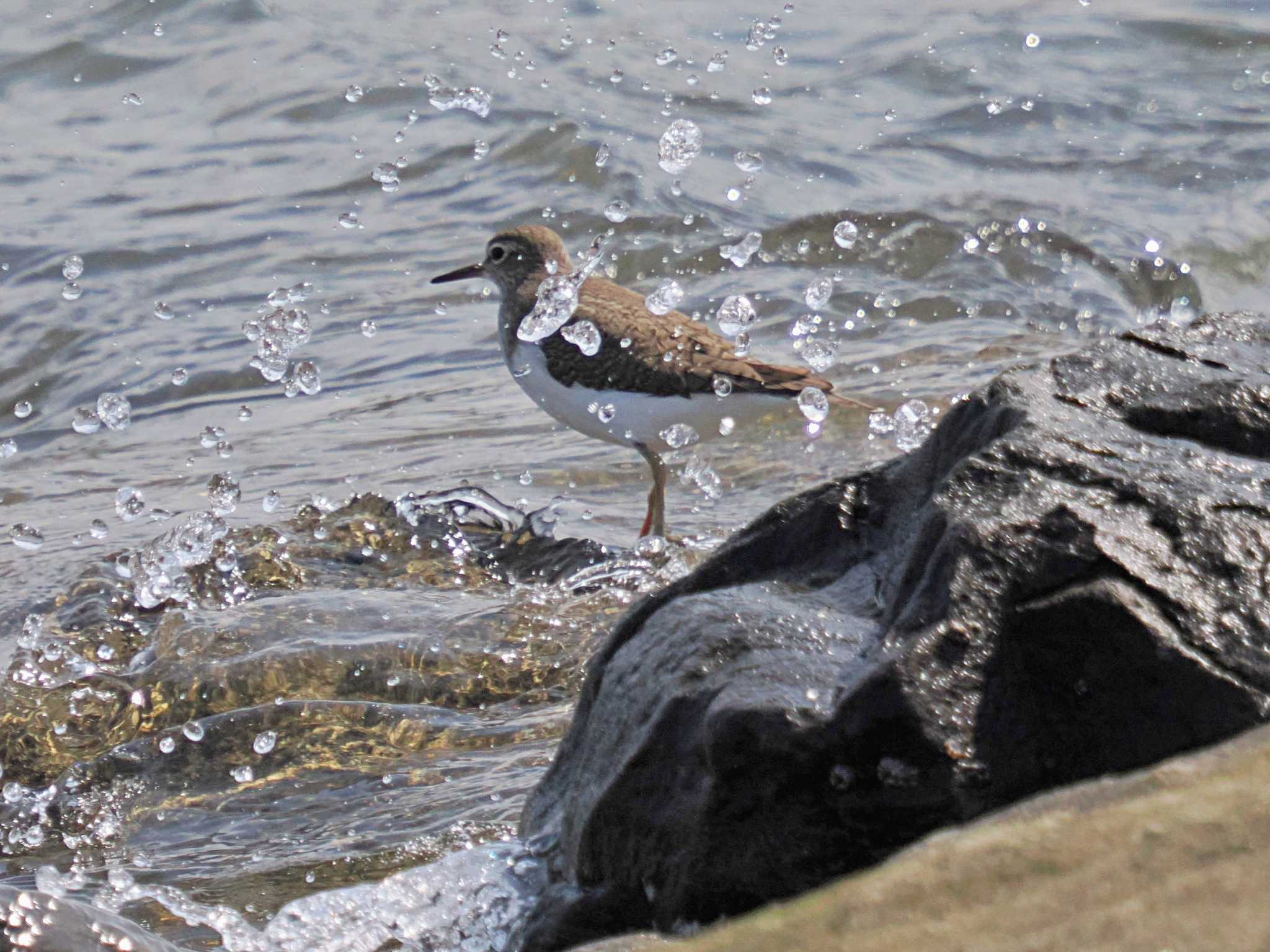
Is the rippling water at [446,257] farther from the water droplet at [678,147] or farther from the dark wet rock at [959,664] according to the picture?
the dark wet rock at [959,664]

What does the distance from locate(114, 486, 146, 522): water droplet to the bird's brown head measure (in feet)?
5.71

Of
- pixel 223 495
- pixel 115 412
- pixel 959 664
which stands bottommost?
pixel 115 412

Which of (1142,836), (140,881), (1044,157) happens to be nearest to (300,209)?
(1044,157)

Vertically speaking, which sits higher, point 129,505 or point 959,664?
point 959,664

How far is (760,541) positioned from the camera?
9.50 ft

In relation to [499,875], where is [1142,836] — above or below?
above

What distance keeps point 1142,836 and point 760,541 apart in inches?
55.6

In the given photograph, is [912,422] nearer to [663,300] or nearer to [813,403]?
[813,403]

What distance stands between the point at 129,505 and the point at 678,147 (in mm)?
4117

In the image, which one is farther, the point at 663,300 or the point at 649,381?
the point at 663,300

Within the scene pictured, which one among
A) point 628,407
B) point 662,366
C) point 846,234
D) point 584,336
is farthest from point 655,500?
point 846,234

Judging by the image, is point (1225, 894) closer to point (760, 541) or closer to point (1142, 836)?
point (1142, 836)

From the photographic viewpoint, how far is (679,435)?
6.14 m

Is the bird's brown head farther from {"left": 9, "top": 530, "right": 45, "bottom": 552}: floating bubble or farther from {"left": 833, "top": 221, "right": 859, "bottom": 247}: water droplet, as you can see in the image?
{"left": 833, "top": 221, "right": 859, "bottom": 247}: water droplet
